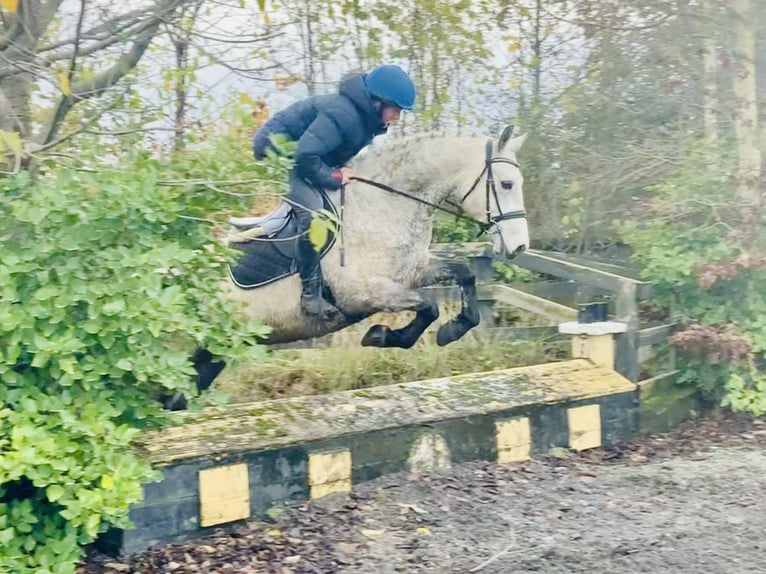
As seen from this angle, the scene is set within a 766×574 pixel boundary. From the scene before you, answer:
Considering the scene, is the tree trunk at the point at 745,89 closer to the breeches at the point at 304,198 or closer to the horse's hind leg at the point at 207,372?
the breeches at the point at 304,198

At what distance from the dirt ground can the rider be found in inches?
68.4

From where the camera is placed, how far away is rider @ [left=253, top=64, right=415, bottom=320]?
5.70 metres

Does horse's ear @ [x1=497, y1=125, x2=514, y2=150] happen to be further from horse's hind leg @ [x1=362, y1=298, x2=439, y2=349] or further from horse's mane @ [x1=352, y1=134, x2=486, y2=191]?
horse's hind leg @ [x1=362, y1=298, x2=439, y2=349]

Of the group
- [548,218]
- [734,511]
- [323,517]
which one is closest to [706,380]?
[734,511]

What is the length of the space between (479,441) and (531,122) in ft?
15.6

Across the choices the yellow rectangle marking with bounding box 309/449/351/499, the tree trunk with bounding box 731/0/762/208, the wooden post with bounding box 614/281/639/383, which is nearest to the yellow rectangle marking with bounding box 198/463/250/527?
the yellow rectangle marking with bounding box 309/449/351/499

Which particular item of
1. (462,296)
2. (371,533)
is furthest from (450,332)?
(371,533)

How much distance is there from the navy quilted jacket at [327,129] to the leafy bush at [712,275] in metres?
2.73

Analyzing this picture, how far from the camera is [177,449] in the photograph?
4613 mm

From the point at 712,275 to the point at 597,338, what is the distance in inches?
39.0

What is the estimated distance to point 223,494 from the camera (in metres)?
4.70

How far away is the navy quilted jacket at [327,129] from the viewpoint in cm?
568

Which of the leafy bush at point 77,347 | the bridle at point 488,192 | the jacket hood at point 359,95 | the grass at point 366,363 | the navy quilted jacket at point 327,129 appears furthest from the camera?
the grass at point 366,363

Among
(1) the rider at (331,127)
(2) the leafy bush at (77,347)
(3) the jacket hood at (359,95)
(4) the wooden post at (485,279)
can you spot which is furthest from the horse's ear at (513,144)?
(2) the leafy bush at (77,347)
